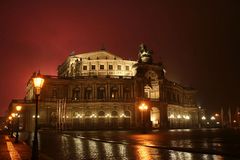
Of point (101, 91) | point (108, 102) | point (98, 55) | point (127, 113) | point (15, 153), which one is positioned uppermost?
point (98, 55)

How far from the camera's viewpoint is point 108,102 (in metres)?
78.8

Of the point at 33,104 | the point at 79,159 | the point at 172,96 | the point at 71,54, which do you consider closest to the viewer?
the point at 79,159

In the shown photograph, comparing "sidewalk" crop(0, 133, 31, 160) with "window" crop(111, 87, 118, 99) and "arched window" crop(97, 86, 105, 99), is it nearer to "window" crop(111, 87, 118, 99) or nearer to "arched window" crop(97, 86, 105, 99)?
"arched window" crop(97, 86, 105, 99)

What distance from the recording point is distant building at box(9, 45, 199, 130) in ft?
255

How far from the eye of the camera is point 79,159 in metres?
17.0

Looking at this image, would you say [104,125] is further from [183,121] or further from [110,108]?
[183,121]

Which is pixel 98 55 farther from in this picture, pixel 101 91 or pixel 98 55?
pixel 101 91

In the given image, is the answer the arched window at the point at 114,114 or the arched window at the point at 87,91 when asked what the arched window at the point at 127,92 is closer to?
the arched window at the point at 114,114

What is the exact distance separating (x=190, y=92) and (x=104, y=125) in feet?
135

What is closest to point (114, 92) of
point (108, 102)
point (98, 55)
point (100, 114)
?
point (108, 102)

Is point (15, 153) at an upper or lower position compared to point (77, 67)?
lower

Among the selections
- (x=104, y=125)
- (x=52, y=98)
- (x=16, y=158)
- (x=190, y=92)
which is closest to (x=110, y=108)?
(x=104, y=125)

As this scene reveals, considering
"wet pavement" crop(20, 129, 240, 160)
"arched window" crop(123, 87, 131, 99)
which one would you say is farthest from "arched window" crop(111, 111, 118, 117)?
"wet pavement" crop(20, 129, 240, 160)

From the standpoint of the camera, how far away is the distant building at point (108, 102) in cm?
7762
